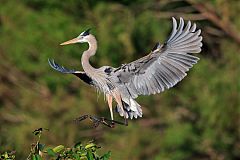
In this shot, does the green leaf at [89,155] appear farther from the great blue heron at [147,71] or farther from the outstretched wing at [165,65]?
the outstretched wing at [165,65]

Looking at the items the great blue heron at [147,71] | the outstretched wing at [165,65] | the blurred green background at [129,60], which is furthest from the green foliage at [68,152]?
the blurred green background at [129,60]

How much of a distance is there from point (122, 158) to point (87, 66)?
635 cm

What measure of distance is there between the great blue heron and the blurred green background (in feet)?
17.6

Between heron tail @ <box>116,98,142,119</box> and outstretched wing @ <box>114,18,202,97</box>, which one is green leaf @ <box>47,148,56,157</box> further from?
heron tail @ <box>116,98,142,119</box>

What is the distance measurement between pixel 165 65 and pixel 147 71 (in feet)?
0.33

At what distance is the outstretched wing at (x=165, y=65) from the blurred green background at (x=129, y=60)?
5.43m

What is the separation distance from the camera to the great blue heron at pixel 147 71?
15.6 ft

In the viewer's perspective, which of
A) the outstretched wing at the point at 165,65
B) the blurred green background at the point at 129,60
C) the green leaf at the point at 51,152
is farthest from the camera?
the blurred green background at the point at 129,60

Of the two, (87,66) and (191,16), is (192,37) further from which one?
(191,16)

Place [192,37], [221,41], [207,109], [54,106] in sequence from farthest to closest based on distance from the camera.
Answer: [54,106]
[221,41]
[207,109]
[192,37]

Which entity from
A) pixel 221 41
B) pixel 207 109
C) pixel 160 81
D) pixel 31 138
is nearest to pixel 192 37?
pixel 160 81

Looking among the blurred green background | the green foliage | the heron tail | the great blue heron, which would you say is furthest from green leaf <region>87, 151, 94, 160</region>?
the blurred green background

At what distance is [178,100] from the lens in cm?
1170

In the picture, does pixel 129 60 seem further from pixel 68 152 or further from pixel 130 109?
pixel 68 152
